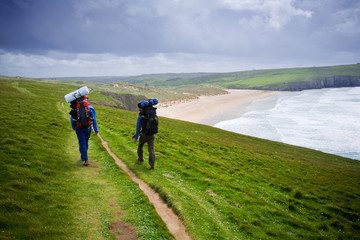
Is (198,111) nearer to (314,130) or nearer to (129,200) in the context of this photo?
(314,130)

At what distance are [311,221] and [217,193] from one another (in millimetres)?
5976

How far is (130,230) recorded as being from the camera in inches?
280

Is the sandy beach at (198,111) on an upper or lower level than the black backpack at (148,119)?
lower

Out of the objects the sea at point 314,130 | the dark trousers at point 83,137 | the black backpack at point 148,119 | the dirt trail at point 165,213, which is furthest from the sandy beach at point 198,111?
the dirt trail at point 165,213

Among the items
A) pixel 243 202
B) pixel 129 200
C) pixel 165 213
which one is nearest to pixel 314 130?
pixel 243 202

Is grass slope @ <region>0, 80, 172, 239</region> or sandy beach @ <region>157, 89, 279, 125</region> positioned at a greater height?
grass slope @ <region>0, 80, 172, 239</region>

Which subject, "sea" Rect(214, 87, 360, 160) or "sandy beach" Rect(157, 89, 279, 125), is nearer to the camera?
"sea" Rect(214, 87, 360, 160)

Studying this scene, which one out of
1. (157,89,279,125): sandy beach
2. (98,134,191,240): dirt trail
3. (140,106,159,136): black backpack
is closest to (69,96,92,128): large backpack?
(140,106,159,136): black backpack

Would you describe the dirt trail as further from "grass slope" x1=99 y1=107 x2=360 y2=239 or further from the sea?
the sea

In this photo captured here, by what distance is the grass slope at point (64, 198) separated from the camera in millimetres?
6277

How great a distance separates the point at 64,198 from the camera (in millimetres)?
8055

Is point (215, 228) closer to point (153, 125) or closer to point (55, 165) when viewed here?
point (153, 125)

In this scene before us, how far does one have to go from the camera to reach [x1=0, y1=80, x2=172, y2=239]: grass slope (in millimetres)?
6277

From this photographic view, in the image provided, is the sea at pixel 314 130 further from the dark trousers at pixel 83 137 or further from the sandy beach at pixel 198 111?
the dark trousers at pixel 83 137
